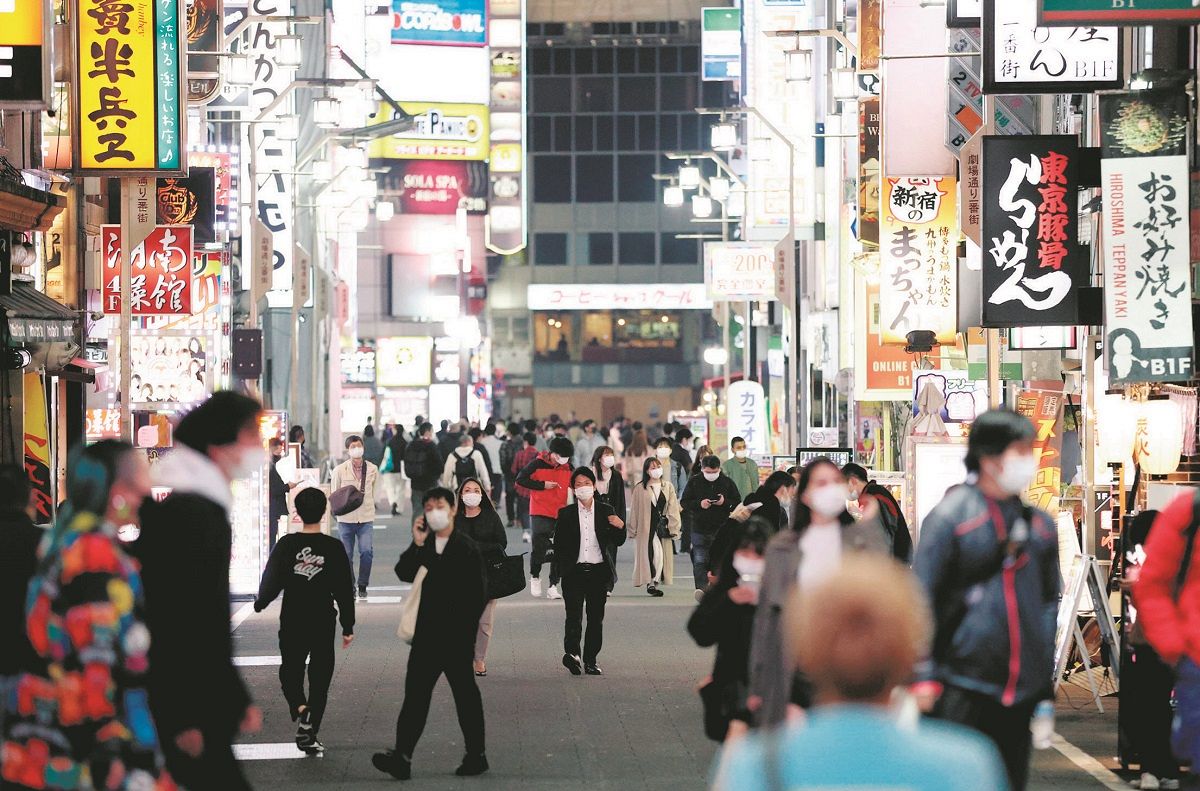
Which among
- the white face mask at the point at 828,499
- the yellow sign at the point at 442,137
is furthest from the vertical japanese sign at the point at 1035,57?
the yellow sign at the point at 442,137

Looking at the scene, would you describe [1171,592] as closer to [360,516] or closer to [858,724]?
[858,724]

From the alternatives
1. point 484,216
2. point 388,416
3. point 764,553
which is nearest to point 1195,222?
point 764,553

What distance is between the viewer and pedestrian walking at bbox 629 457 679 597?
21.9m

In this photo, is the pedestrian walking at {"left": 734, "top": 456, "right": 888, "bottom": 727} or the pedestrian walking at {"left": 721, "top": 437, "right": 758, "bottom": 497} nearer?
the pedestrian walking at {"left": 734, "top": 456, "right": 888, "bottom": 727}

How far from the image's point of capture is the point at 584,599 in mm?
15812

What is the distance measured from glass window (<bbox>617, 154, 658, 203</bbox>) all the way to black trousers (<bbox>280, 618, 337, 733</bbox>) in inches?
3120

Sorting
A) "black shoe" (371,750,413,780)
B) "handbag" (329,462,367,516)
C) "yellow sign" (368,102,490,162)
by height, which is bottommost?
"black shoe" (371,750,413,780)

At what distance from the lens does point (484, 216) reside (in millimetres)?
74812

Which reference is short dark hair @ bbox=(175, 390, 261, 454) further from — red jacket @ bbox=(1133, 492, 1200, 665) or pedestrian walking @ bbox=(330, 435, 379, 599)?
pedestrian walking @ bbox=(330, 435, 379, 599)

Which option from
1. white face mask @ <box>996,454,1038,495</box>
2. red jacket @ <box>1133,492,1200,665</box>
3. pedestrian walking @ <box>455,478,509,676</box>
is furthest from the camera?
pedestrian walking @ <box>455,478,509,676</box>

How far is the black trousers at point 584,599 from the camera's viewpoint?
15.3 m

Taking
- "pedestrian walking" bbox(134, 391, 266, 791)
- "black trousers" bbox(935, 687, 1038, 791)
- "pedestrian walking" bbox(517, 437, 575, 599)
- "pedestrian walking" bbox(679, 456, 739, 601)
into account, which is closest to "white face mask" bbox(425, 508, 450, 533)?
"pedestrian walking" bbox(134, 391, 266, 791)

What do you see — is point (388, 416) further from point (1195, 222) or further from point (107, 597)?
point (107, 597)

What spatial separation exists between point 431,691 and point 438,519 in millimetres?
Result: 1002
